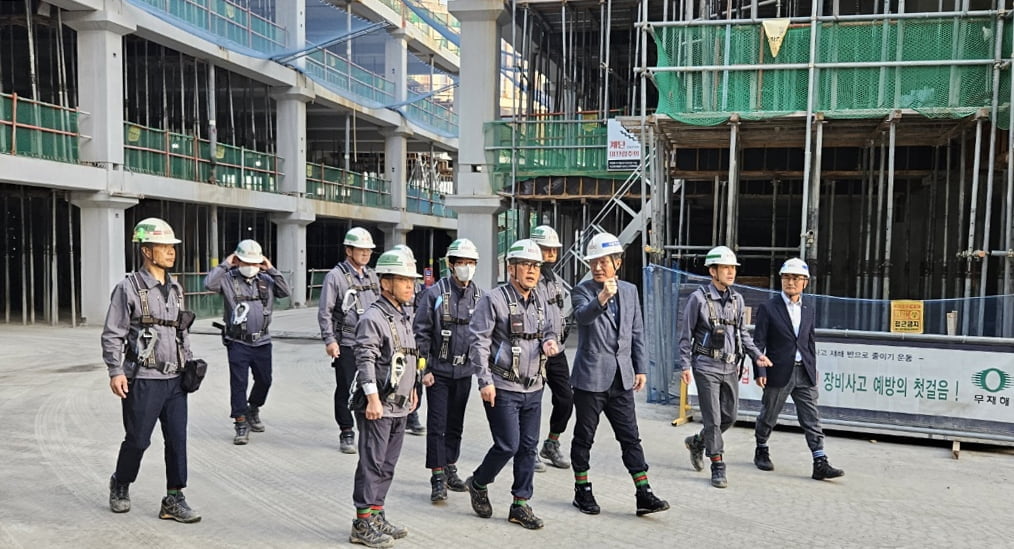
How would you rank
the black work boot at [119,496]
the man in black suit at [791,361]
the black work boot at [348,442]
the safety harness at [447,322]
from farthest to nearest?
the black work boot at [348,442]
the man in black suit at [791,361]
the safety harness at [447,322]
the black work boot at [119,496]

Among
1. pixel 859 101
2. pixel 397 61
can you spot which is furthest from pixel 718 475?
pixel 397 61

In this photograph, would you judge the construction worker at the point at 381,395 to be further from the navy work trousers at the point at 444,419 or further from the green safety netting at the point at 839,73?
the green safety netting at the point at 839,73

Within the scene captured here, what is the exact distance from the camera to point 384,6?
1286 inches

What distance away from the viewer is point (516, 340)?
5.89 metres

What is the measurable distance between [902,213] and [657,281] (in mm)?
9548

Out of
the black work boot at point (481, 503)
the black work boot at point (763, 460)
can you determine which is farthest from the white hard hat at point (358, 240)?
the black work boot at point (763, 460)

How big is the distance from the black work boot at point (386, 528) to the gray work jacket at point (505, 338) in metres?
1.18

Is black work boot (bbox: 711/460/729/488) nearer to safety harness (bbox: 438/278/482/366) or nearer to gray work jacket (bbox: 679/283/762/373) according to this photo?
gray work jacket (bbox: 679/283/762/373)

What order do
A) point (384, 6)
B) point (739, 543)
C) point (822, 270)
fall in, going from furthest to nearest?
1. point (384, 6)
2. point (822, 270)
3. point (739, 543)

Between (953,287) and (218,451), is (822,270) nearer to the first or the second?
(953,287)

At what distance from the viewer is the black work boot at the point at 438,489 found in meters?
6.41

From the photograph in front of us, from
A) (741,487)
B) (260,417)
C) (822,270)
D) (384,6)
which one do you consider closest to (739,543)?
(741,487)

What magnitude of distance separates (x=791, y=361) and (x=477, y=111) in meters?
14.0

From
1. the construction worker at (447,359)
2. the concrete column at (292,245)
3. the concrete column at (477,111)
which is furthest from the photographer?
the concrete column at (292,245)
